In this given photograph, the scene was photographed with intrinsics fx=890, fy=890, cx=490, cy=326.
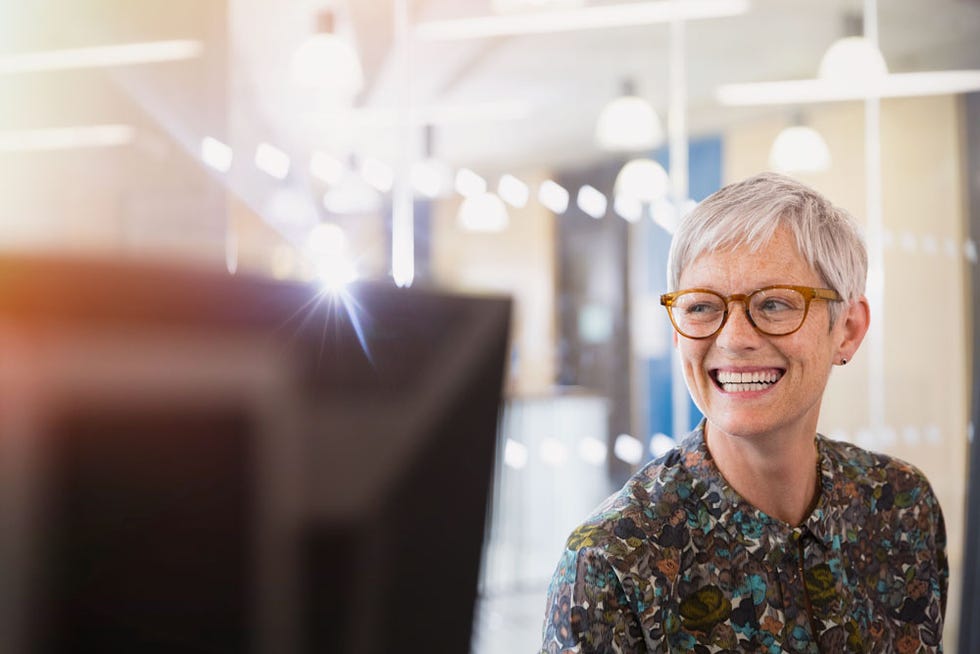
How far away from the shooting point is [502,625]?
10.1ft

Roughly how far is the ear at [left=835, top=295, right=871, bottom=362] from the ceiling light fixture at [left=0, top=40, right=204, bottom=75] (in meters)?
2.32

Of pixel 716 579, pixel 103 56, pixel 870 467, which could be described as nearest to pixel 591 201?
pixel 103 56

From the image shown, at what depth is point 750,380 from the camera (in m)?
1.05

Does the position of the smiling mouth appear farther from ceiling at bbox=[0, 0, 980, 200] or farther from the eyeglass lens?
ceiling at bbox=[0, 0, 980, 200]

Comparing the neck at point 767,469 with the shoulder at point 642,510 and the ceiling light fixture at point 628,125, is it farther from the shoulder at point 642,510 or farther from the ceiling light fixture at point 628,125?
the ceiling light fixture at point 628,125

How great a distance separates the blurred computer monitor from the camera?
1.20 feet

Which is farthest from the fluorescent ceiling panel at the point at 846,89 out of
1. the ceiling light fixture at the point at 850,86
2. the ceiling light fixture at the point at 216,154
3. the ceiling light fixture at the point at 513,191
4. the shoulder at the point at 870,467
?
the shoulder at the point at 870,467

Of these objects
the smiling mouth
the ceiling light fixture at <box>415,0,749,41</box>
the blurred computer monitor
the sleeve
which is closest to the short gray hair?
the smiling mouth

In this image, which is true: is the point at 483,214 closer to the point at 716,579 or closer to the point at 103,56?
the point at 103,56

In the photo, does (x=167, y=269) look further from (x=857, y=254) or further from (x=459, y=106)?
(x=459, y=106)

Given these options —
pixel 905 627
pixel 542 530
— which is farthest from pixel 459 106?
pixel 905 627

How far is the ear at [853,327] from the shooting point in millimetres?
1116

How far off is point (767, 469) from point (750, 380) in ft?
0.36

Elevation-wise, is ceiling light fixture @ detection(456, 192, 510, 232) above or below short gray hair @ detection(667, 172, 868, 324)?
above
